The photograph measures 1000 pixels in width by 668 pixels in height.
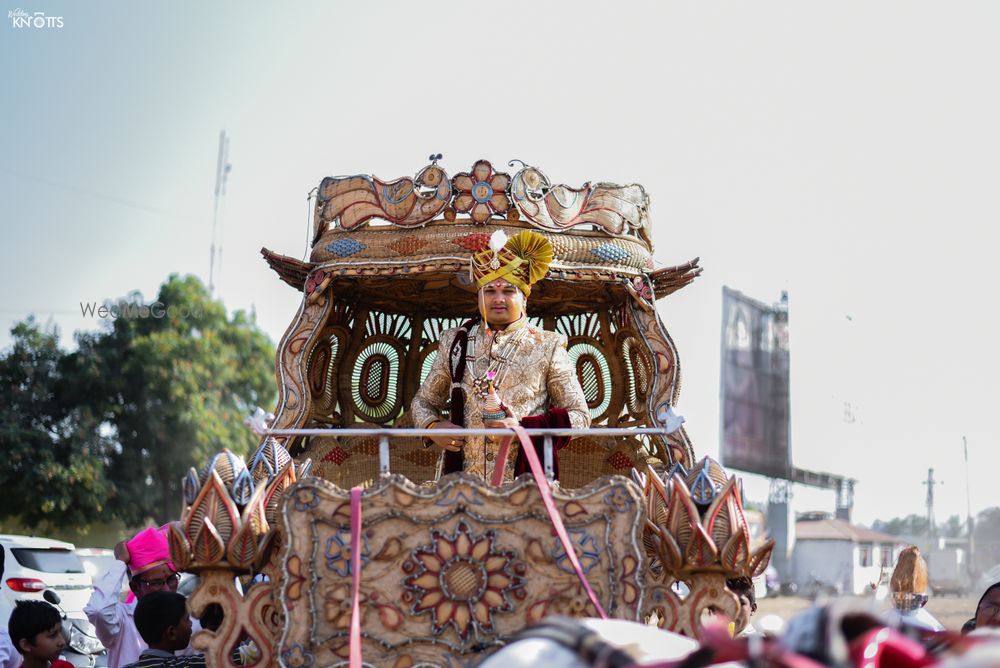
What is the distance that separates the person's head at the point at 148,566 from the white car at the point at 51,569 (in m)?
6.48

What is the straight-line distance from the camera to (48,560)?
43.0 ft

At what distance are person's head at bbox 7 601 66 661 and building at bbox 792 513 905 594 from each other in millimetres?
38991

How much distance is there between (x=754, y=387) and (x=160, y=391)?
19058mm

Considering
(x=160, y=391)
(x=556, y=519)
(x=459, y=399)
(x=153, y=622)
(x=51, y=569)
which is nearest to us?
(x=556, y=519)

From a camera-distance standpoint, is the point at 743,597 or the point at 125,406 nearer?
the point at 743,597

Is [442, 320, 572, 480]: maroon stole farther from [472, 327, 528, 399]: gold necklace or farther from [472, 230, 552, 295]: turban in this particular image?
[472, 230, 552, 295]: turban

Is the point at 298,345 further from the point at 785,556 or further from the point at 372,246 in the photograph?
the point at 785,556

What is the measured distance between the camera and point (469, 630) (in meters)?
4.46

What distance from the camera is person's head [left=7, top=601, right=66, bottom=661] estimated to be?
17.7 ft

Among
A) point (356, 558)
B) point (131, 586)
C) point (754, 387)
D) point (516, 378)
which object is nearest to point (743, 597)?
point (516, 378)

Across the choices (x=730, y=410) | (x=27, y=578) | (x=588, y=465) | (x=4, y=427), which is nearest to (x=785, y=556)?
(x=730, y=410)

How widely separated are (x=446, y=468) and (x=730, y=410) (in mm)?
29909

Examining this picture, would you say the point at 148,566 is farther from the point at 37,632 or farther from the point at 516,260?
the point at 516,260

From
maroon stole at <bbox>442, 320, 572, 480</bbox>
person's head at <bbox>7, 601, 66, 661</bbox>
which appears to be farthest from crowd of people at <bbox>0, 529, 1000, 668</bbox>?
maroon stole at <bbox>442, 320, 572, 480</bbox>
